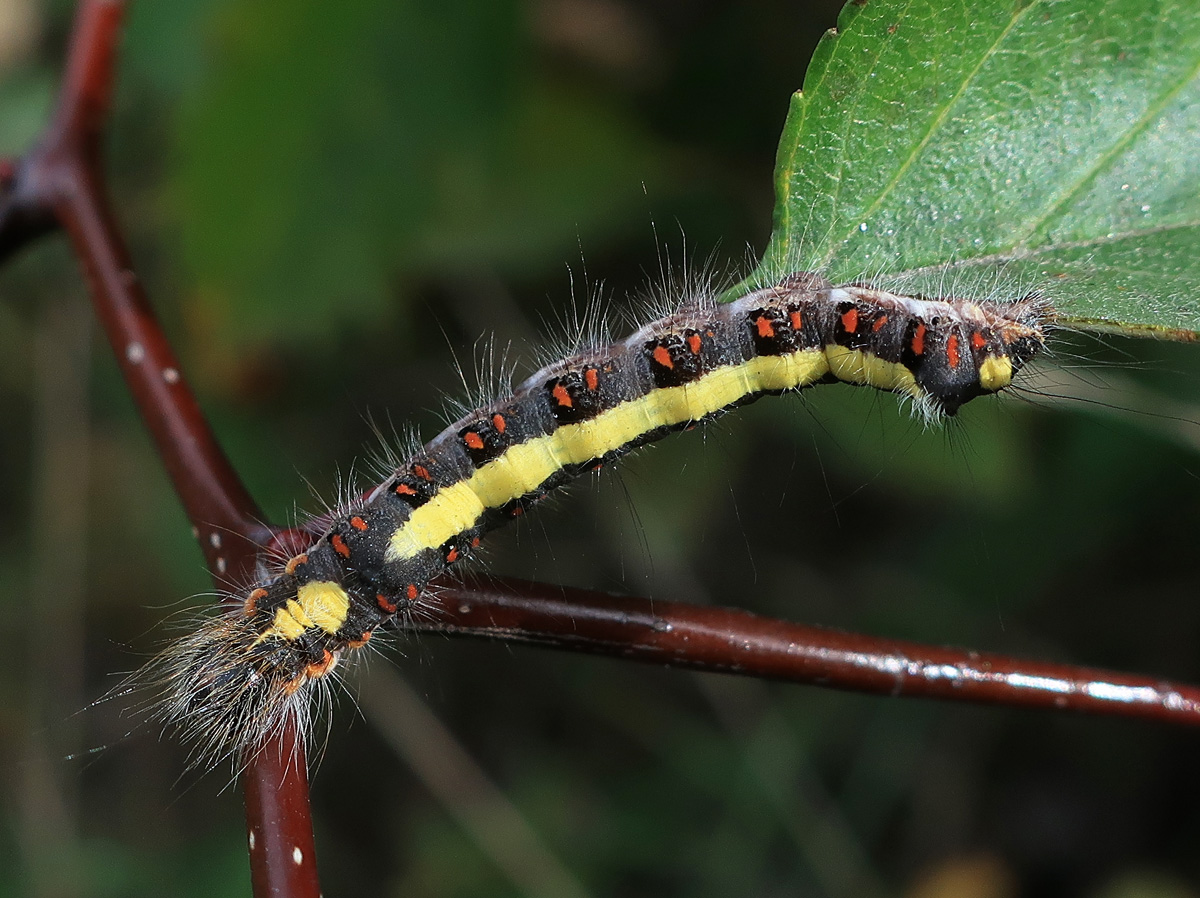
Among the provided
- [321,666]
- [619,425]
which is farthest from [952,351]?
[321,666]

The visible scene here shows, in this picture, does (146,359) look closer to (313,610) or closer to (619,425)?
(313,610)

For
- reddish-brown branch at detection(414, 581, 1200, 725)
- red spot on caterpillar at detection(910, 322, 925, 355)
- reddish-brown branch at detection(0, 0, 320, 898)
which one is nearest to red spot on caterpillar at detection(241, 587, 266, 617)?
reddish-brown branch at detection(0, 0, 320, 898)

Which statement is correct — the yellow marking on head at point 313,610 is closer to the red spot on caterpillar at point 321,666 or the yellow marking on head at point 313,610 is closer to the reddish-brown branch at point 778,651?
the red spot on caterpillar at point 321,666

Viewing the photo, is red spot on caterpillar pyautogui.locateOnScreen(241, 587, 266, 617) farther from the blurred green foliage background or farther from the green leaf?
the blurred green foliage background

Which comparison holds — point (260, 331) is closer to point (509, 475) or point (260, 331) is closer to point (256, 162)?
point (256, 162)

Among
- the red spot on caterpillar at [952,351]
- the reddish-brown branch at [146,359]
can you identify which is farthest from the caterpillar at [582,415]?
the reddish-brown branch at [146,359]
